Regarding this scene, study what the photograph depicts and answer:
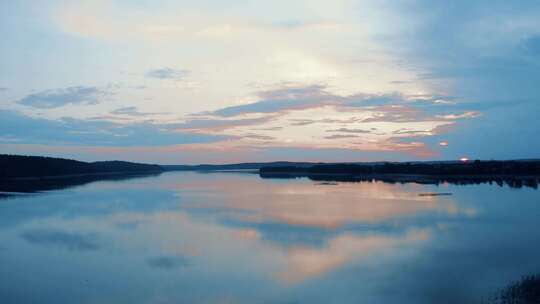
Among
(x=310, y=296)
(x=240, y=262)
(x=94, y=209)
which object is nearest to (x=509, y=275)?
(x=310, y=296)

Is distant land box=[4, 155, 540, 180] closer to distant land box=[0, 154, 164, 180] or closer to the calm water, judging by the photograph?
distant land box=[0, 154, 164, 180]

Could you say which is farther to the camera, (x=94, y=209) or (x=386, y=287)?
(x=94, y=209)

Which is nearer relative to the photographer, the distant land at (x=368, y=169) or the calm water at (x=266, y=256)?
the calm water at (x=266, y=256)

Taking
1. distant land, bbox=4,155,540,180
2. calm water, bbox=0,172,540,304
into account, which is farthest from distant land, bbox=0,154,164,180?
calm water, bbox=0,172,540,304

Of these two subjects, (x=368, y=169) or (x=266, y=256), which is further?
(x=368, y=169)

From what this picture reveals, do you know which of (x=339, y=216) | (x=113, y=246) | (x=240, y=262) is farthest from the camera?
(x=339, y=216)

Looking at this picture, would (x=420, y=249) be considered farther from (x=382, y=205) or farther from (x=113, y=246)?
(x=382, y=205)

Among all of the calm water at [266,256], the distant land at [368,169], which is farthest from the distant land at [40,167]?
the calm water at [266,256]

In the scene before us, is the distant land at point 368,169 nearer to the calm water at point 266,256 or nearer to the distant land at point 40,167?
the distant land at point 40,167
